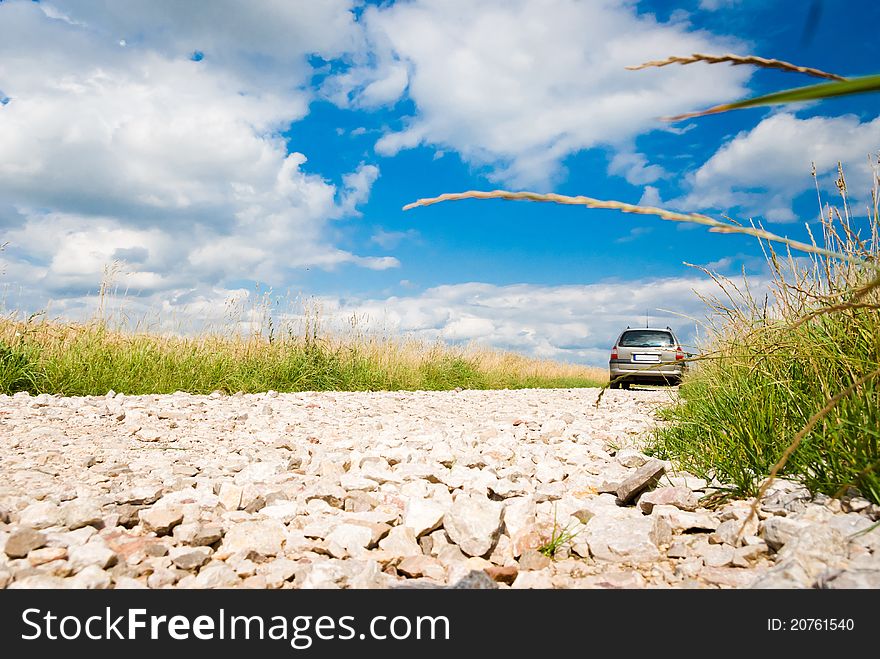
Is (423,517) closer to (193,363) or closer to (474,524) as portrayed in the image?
(474,524)

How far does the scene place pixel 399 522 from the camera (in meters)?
2.42

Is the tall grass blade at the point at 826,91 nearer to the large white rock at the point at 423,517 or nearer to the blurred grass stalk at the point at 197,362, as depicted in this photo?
the large white rock at the point at 423,517

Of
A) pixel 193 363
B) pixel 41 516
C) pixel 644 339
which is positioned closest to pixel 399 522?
pixel 41 516


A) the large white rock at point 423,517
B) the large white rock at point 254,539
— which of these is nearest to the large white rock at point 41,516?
the large white rock at point 254,539

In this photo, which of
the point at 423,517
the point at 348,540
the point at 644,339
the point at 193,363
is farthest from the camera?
the point at 644,339

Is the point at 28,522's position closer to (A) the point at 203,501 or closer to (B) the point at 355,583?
(A) the point at 203,501

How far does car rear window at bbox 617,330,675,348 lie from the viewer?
1367 cm

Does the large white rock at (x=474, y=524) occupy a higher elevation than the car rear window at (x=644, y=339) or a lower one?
lower

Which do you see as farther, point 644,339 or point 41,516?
point 644,339

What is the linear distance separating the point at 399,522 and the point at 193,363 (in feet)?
23.2

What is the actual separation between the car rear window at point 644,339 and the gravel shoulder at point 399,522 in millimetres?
10031

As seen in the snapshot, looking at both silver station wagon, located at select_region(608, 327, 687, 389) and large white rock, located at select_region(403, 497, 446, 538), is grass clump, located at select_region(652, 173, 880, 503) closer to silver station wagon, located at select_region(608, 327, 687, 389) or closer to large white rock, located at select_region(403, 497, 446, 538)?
large white rock, located at select_region(403, 497, 446, 538)

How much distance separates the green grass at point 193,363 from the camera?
24.4 ft
